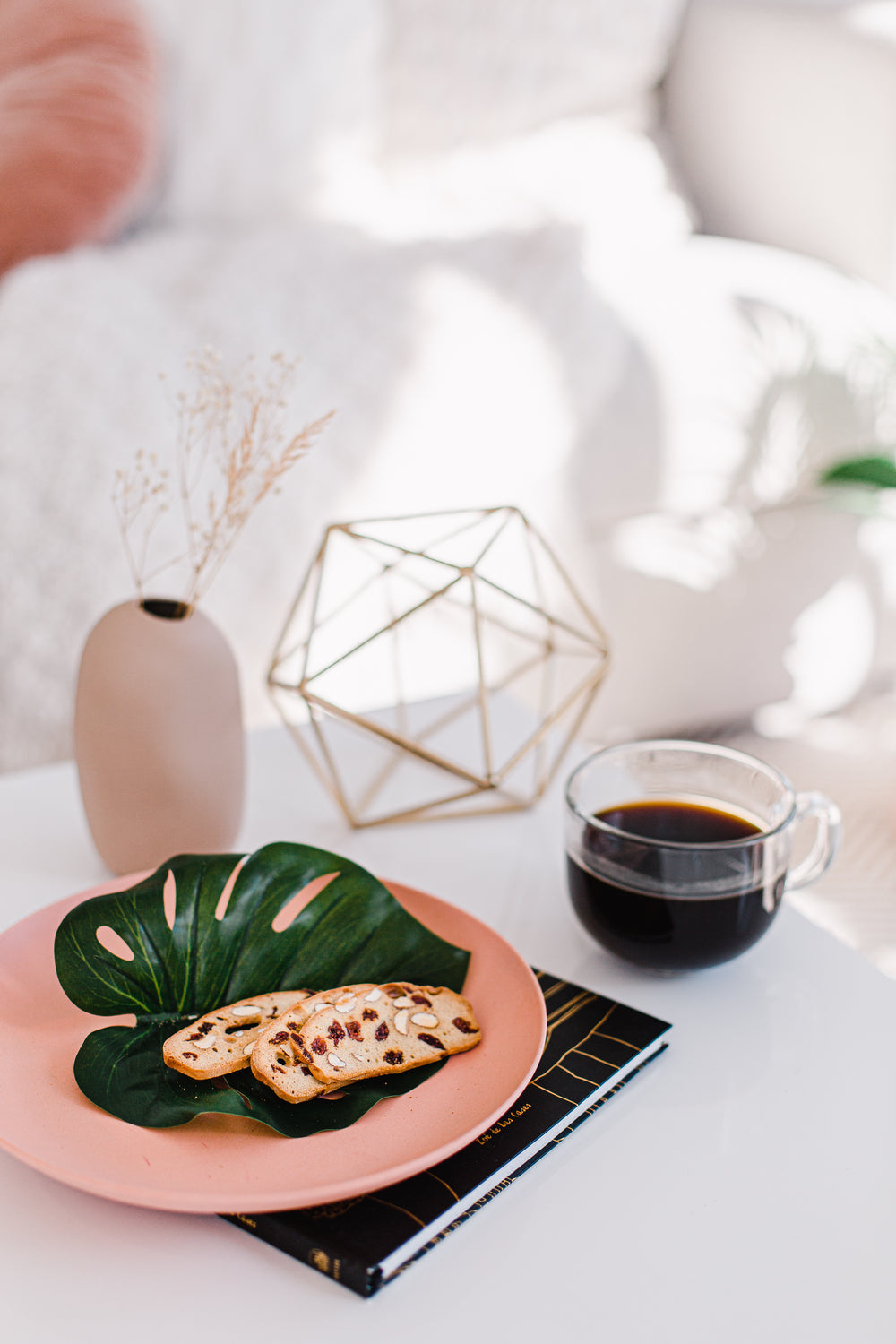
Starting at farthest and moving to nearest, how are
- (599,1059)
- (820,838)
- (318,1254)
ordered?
(820,838), (599,1059), (318,1254)

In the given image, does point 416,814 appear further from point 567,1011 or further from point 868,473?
point 868,473

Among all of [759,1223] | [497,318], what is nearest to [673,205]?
[497,318]

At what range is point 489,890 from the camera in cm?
69

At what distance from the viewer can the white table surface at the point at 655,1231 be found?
0.40 meters

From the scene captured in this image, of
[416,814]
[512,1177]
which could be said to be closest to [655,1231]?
[512,1177]

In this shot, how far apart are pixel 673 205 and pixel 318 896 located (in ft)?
4.98

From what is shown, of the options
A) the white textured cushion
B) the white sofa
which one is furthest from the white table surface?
the white textured cushion

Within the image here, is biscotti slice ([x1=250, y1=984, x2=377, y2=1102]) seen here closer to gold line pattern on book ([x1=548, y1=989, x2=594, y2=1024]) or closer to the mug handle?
gold line pattern on book ([x1=548, y1=989, x2=594, y2=1024])

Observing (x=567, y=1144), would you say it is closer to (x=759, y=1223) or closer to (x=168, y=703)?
(x=759, y=1223)

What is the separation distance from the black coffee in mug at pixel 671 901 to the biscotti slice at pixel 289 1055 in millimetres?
147

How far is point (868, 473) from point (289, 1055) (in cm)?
105

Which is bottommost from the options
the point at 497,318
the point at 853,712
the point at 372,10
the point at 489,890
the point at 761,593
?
the point at 853,712

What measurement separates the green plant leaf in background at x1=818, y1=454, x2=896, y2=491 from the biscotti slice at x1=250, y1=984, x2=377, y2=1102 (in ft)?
3.29

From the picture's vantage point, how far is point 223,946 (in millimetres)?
550
